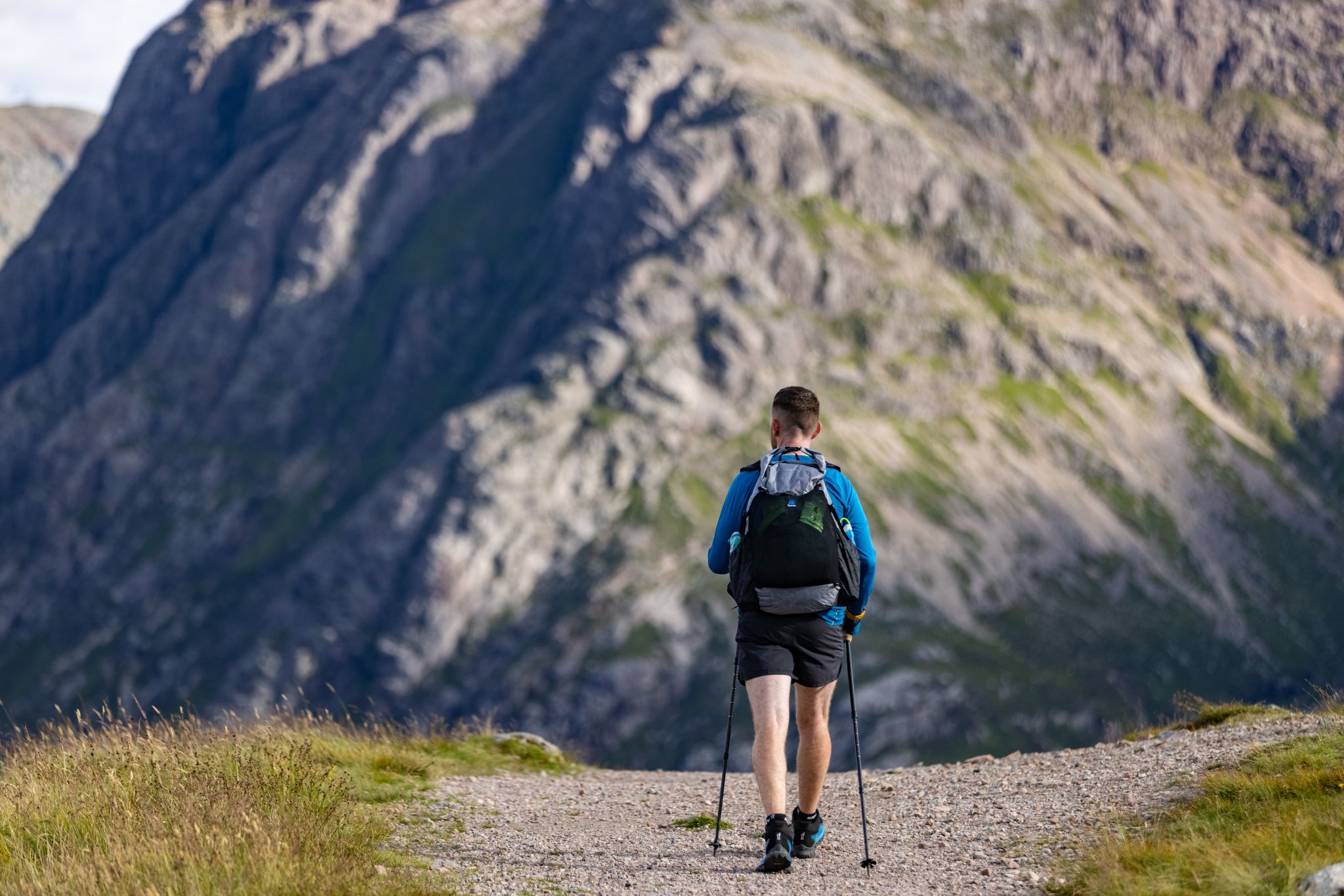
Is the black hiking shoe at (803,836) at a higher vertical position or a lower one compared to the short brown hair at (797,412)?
lower

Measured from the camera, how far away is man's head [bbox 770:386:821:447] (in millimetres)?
11141

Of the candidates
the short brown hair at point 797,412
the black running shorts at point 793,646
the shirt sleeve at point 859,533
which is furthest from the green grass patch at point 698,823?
the short brown hair at point 797,412

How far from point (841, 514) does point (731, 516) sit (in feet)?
3.13

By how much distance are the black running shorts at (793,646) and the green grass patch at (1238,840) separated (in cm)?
249

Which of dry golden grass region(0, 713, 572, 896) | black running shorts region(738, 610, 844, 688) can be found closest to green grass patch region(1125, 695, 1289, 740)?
black running shorts region(738, 610, 844, 688)

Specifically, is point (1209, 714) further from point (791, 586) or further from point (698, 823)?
point (791, 586)

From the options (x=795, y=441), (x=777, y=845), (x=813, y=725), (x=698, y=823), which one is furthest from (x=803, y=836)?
(x=795, y=441)

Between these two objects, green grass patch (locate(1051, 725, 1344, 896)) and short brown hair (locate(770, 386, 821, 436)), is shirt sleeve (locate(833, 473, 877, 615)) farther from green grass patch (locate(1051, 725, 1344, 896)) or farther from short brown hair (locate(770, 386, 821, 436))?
green grass patch (locate(1051, 725, 1344, 896))

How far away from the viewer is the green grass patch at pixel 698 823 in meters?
13.5

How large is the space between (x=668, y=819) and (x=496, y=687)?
174 meters

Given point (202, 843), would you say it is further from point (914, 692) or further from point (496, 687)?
point (496, 687)

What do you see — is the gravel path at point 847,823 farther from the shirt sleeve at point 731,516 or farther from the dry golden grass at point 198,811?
the shirt sleeve at point 731,516

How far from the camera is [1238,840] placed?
1007 centimetres

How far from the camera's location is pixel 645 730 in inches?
6722
